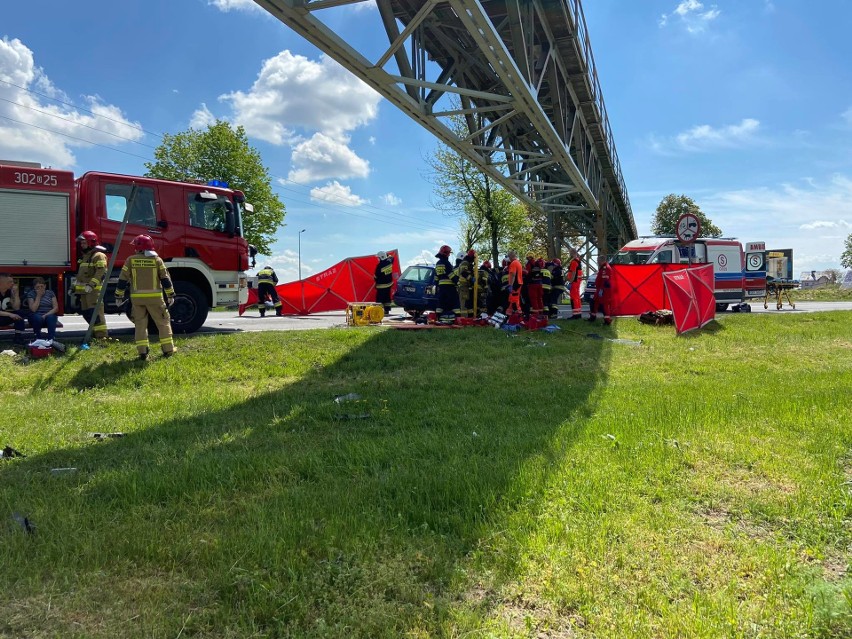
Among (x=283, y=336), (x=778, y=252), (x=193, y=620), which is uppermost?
(x=778, y=252)

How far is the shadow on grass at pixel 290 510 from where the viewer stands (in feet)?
6.72

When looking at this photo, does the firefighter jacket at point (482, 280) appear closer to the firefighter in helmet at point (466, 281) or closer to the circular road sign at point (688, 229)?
the firefighter in helmet at point (466, 281)

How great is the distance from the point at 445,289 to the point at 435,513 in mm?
9134

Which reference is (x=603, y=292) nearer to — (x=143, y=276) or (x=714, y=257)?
(x=714, y=257)

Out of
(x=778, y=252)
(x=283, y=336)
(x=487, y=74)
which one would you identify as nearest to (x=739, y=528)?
(x=283, y=336)

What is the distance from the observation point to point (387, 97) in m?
8.23

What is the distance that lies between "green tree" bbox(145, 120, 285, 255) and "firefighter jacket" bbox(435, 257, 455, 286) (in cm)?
2341

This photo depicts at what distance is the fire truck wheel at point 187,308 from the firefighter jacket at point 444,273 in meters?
4.86

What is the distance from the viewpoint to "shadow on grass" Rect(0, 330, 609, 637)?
6.72 ft

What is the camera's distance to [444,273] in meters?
11.6

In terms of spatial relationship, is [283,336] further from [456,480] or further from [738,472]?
[738,472]

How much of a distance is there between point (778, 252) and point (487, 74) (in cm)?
3048

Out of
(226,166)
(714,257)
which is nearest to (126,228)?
(714,257)

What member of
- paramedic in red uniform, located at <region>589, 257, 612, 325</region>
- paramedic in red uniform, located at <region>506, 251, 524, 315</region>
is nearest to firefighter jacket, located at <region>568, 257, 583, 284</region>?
paramedic in red uniform, located at <region>589, 257, 612, 325</region>
